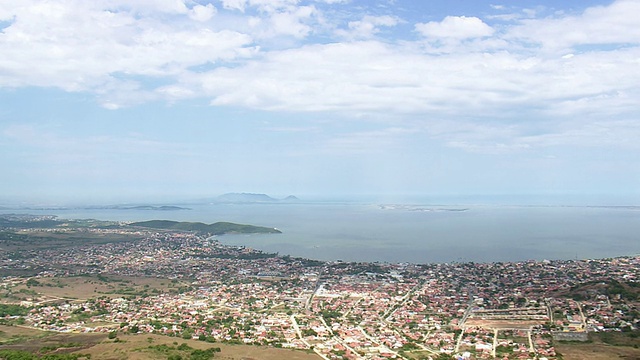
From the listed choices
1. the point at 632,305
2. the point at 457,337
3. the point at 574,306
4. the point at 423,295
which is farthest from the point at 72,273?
the point at 632,305

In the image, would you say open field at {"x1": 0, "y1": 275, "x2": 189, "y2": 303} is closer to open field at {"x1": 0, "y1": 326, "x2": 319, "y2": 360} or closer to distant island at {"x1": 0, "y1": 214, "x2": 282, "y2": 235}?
open field at {"x1": 0, "y1": 326, "x2": 319, "y2": 360}

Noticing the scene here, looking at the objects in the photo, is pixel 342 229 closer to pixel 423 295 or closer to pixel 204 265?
pixel 204 265

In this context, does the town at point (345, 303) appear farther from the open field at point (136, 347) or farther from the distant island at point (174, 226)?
the distant island at point (174, 226)

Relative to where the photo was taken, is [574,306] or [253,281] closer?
[574,306]

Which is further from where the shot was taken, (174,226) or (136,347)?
(174,226)

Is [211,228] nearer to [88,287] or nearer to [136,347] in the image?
[88,287]

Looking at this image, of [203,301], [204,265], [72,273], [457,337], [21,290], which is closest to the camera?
[457,337]

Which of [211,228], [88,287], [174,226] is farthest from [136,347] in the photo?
[174,226]
